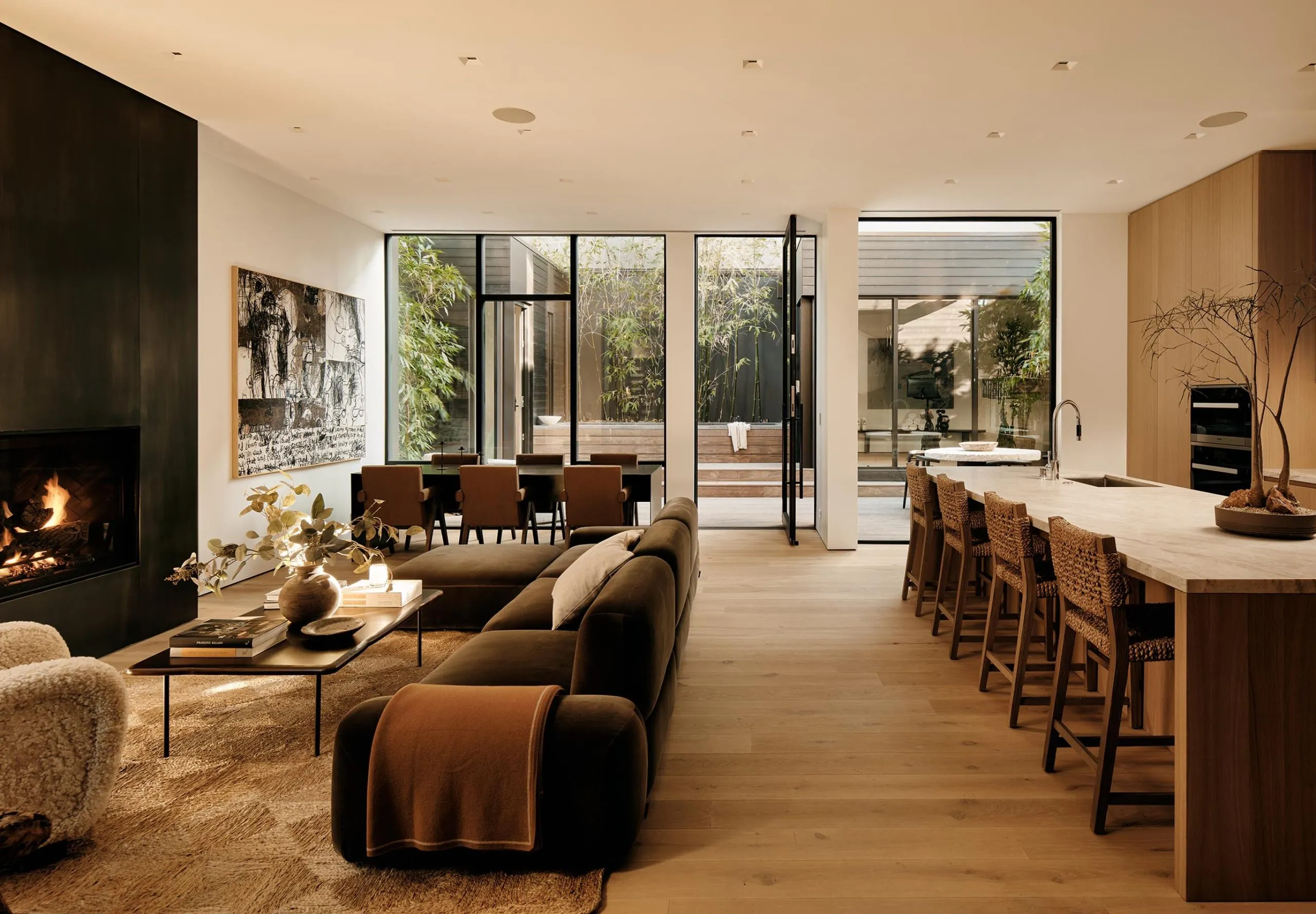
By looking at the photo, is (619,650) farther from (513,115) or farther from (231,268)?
(231,268)

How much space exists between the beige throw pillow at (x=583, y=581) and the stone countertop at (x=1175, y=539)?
1699 mm

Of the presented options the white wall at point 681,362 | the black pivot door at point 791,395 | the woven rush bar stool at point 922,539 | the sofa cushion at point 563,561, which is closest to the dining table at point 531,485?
the white wall at point 681,362

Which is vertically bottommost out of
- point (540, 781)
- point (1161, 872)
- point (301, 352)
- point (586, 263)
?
point (1161, 872)

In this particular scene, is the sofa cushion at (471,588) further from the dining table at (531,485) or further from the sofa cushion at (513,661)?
the dining table at (531,485)

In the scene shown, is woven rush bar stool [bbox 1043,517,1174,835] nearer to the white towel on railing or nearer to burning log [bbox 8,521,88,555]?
burning log [bbox 8,521,88,555]

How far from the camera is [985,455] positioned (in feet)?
24.2

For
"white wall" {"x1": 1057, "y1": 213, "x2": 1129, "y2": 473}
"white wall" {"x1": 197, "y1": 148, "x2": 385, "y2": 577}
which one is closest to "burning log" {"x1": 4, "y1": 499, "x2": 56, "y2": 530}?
"white wall" {"x1": 197, "y1": 148, "x2": 385, "y2": 577}

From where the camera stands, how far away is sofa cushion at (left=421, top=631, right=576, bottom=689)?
8.62ft

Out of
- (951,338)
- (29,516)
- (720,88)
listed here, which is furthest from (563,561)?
(951,338)

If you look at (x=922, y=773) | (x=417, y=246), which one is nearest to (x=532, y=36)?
(x=922, y=773)

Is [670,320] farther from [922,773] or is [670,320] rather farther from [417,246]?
[922,773]

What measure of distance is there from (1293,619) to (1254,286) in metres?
4.29

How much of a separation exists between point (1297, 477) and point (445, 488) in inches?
234

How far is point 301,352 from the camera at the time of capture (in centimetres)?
672
